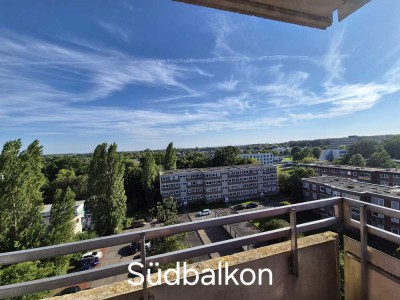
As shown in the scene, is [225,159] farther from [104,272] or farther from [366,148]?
[104,272]

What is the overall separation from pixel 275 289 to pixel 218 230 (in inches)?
675

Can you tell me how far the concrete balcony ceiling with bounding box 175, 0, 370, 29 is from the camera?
144 cm

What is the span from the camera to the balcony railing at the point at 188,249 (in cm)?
118

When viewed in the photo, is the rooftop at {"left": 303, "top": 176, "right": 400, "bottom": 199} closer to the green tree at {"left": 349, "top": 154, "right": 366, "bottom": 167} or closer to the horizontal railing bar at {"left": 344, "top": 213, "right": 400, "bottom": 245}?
the horizontal railing bar at {"left": 344, "top": 213, "right": 400, "bottom": 245}

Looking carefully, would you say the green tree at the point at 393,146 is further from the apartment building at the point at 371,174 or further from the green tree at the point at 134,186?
the green tree at the point at 134,186

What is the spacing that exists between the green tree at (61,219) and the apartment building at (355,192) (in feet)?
42.8

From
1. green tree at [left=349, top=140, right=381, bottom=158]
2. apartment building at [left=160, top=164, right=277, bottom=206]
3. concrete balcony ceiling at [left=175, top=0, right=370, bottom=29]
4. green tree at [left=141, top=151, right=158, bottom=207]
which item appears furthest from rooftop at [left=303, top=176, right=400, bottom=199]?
green tree at [left=349, top=140, right=381, bottom=158]

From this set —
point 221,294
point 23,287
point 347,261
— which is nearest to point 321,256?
point 347,261

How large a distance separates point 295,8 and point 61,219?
42.2 feet

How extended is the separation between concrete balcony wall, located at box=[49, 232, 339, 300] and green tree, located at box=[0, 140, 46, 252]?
11.5m

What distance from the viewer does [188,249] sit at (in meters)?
1.49

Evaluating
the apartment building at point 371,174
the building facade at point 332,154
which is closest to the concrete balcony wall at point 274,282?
the apartment building at point 371,174

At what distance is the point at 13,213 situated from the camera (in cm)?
1036

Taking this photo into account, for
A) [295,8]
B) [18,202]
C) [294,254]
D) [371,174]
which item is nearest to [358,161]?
[371,174]
